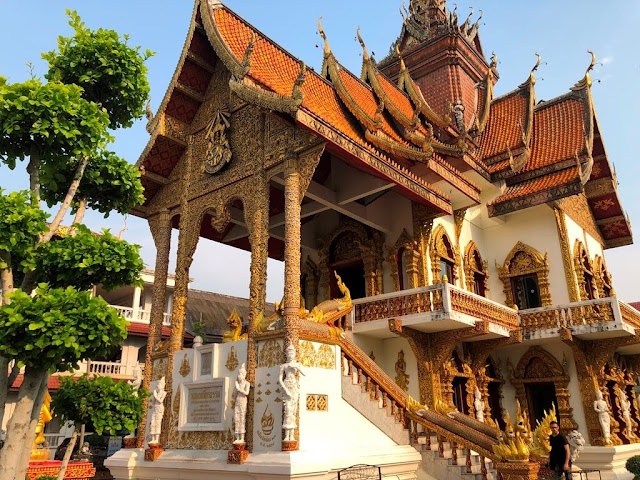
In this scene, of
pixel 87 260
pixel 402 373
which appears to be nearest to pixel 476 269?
pixel 402 373

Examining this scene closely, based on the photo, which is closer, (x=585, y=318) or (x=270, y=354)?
(x=270, y=354)

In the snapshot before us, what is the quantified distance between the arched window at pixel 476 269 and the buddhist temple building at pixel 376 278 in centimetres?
5

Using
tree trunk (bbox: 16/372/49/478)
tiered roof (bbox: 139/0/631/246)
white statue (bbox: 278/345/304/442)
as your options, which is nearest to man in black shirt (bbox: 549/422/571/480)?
white statue (bbox: 278/345/304/442)

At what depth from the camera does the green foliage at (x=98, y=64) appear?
6.09m

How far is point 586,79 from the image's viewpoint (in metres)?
14.9

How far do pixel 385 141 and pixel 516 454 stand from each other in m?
5.07

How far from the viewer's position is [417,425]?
8.45m

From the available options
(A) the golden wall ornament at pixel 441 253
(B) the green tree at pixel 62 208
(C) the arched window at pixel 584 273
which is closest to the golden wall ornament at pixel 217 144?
(B) the green tree at pixel 62 208

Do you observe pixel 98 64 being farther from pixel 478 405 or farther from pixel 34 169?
pixel 478 405

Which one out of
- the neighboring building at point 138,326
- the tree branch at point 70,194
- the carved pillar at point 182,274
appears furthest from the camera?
the neighboring building at point 138,326

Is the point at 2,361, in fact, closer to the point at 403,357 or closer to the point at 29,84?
the point at 29,84

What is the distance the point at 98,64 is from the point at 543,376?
10.5m

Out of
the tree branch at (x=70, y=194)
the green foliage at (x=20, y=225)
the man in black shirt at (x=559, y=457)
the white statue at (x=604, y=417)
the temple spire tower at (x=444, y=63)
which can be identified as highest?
the temple spire tower at (x=444, y=63)

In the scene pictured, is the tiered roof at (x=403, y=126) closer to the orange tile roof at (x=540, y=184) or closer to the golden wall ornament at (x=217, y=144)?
the orange tile roof at (x=540, y=184)
